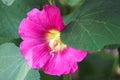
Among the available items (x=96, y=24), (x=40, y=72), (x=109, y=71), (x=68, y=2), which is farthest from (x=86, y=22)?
(x=109, y=71)

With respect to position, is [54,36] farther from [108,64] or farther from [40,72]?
[108,64]

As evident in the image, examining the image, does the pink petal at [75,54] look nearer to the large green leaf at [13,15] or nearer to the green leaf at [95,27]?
the green leaf at [95,27]

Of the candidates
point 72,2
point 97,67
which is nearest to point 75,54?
point 72,2

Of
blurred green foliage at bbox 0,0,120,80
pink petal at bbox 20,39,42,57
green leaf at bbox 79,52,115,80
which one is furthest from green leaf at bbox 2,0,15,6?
green leaf at bbox 79,52,115,80

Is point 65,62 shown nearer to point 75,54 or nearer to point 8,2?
point 75,54

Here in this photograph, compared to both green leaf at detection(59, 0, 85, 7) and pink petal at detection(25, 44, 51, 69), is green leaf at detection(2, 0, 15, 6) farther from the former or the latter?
green leaf at detection(59, 0, 85, 7)
